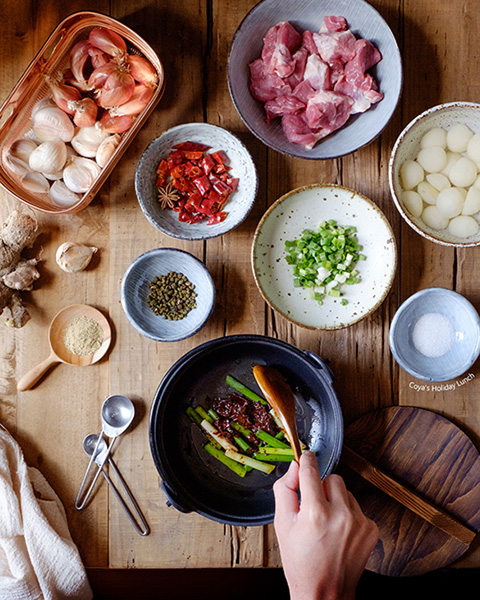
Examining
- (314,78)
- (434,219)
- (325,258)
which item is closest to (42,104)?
(314,78)

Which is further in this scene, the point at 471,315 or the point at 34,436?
the point at 34,436

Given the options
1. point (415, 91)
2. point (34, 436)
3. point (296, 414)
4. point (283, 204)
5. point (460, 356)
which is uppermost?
point (415, 91)

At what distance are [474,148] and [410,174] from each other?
21 centimetres

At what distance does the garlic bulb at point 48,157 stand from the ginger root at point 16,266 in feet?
0.54

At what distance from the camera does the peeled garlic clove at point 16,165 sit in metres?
1.58

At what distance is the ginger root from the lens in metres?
1.62

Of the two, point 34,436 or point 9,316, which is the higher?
point 9,316

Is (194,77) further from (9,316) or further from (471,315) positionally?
(471,315)

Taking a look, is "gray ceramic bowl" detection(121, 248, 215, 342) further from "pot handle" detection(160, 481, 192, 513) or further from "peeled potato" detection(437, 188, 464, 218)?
"peeled potato" detection(437, 188, 464, 218)

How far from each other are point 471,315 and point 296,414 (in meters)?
0.61

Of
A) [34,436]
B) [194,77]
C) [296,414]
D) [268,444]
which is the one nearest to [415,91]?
[194,77]

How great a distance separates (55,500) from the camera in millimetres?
1689

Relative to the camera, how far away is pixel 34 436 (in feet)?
5.64

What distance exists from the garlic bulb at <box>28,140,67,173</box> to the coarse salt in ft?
3.91
